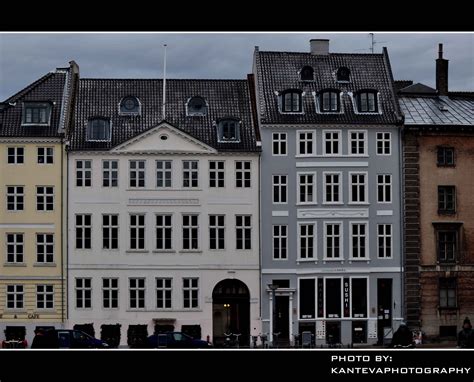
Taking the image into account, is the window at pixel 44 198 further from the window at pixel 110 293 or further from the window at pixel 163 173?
the window at pixel 163 173

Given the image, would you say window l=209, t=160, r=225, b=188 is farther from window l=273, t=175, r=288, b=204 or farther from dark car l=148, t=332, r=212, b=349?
dark car l=148, t=332, r=212, b=349

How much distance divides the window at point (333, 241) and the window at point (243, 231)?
3.87 m

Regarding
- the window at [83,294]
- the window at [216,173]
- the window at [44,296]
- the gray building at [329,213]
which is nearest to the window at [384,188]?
the gray building at [329,213]

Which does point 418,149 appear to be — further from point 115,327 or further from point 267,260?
point 115,327

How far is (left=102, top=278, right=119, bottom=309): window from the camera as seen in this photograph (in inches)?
2317

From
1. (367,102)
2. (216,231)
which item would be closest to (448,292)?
(367,102)

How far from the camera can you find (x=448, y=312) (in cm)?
5916

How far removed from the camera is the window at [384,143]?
60406 mm

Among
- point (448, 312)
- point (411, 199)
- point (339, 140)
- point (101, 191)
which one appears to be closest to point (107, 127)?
point (101, 191)

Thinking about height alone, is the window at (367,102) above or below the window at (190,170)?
above

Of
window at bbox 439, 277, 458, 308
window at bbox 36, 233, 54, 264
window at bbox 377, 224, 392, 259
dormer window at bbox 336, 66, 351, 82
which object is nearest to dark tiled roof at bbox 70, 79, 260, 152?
window at bbox 36, 233, 54, 264

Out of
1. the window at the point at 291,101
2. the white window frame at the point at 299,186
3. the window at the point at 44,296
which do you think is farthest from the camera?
the window at the point at 291,101

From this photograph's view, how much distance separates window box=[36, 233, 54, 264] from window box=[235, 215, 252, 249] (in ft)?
30.5

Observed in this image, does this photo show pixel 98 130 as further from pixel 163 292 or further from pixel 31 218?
pixel 163 292
